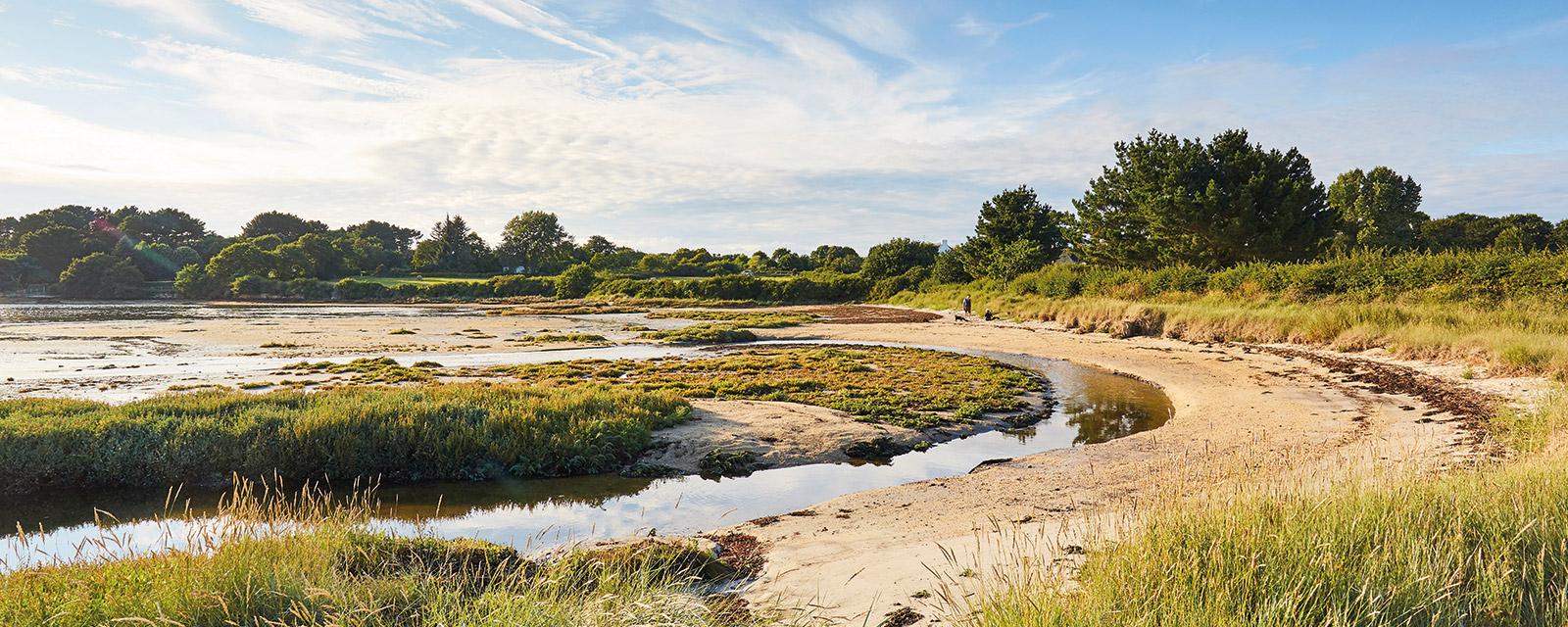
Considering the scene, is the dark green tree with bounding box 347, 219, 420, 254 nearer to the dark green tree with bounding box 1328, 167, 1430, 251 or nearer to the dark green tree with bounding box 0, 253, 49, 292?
the dark green tree with bounding box 0, 253, 49, 292

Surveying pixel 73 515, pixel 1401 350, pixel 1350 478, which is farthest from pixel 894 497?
pixel 1401 350

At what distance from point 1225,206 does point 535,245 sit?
100486 millimetres

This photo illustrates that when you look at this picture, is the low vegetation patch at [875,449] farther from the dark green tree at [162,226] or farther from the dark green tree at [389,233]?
the dark green tree at [389,233]

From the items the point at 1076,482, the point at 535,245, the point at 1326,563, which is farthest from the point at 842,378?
the point at 535,245

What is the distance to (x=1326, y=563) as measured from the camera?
359 centimetres

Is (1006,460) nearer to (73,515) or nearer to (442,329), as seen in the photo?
(73,515)

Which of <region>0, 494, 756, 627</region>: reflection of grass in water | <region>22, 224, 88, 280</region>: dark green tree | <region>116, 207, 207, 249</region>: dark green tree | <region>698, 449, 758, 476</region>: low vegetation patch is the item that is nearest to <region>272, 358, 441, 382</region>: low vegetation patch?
<region>698, 449, 758, 476</region>: low vegetation patch

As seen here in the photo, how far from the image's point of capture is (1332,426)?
1119cm

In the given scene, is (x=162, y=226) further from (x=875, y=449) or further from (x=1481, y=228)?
(x=1481, y=228)

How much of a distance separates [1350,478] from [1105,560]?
245 cm

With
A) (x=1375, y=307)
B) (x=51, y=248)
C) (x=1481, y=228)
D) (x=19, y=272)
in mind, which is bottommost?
(x=1375, y=307)

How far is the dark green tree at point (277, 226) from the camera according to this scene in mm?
130750

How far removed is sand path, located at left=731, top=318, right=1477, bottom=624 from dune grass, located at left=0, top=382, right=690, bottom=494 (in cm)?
437

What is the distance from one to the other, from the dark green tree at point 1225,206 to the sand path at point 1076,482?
21.4m
